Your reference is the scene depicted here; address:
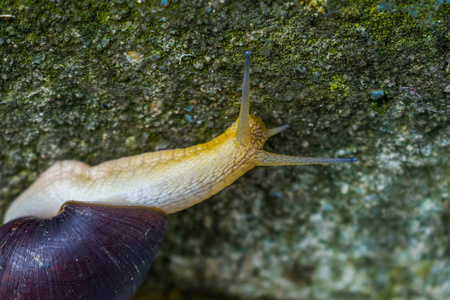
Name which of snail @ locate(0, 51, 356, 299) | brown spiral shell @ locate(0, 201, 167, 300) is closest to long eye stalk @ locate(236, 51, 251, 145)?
snail @ locate(0, 51, 356, 299)

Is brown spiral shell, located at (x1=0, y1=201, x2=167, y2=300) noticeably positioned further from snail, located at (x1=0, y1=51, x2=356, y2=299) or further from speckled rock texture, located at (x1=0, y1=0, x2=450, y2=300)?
speckled rock texture, located at (x1=0, y1=0, x2=450, y2=300)

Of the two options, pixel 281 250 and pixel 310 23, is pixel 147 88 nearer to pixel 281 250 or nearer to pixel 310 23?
pixel 310 23

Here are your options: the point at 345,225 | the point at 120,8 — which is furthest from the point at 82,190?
the point at 345,225

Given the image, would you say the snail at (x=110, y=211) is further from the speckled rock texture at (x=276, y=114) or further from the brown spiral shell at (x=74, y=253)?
the speckled rock texture at (x=276, y=114)

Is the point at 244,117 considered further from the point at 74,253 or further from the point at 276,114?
the point at 74,253

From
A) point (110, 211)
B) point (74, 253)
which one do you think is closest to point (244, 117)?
point (110, 211)

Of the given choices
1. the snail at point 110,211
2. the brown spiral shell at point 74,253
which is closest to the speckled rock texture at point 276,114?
the snail at point 110,211

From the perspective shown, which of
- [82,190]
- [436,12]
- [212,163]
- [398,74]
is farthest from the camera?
[82,190]
